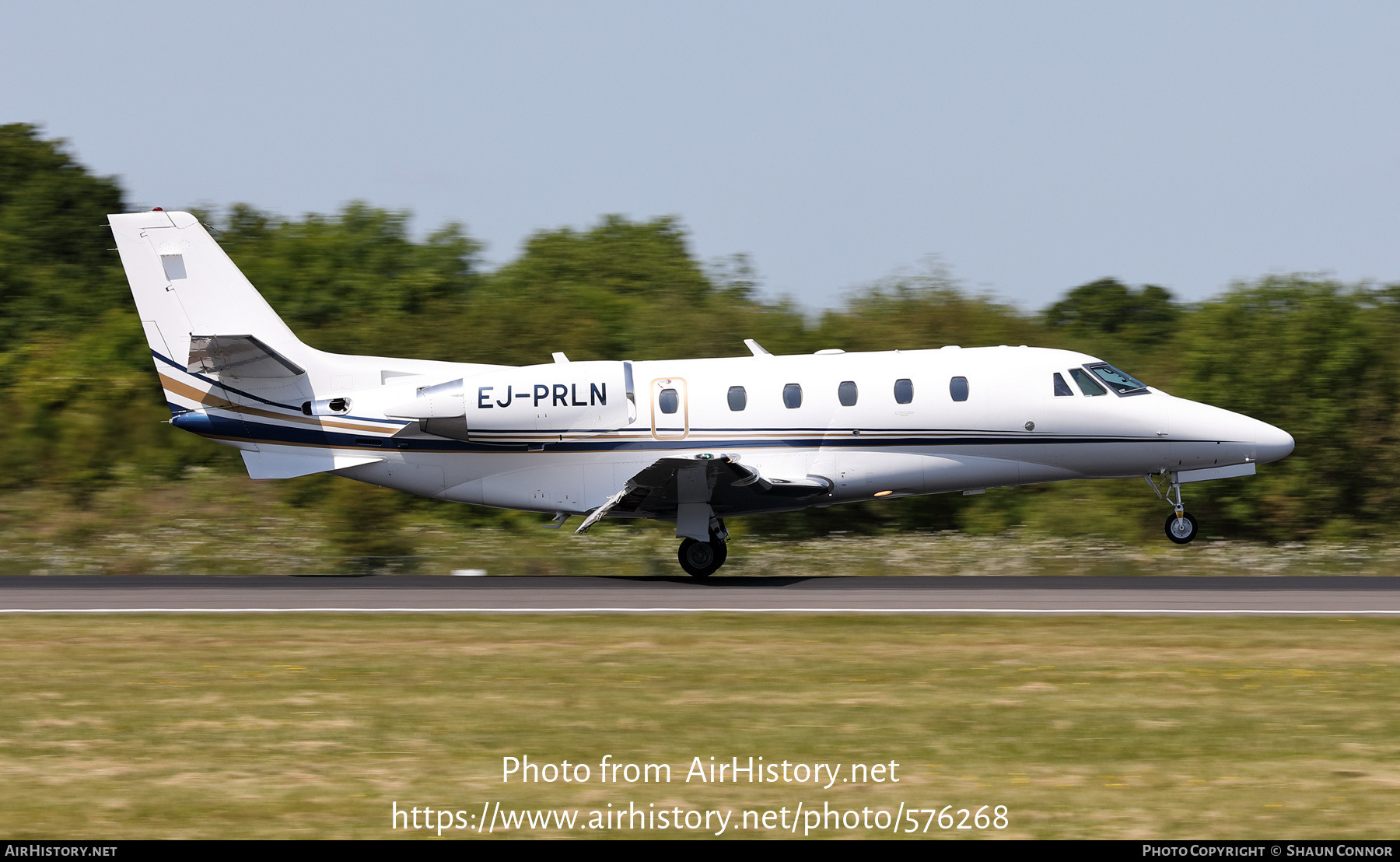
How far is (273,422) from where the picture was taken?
65.0 ft

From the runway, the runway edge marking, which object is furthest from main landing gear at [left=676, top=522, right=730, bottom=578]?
the runway edge marking

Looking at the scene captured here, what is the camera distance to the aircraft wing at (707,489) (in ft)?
58.6

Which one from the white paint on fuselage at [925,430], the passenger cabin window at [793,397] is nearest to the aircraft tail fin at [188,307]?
the white paint on fuselage at [925,430]

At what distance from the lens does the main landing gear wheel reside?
19.5 metres

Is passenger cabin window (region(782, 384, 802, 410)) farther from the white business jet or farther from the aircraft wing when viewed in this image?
the aircraft wing

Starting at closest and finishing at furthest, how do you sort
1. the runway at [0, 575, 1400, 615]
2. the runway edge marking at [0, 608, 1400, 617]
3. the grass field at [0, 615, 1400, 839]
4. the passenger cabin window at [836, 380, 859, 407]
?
1. the grass field at [0, 615, 1400, 839]
2. the runway edge marking at [0, 608, 1400, 617]
3. the runway at [0, 575, 1400, 615]
4. the passenger cabin window at [836, 380, 859, 407]

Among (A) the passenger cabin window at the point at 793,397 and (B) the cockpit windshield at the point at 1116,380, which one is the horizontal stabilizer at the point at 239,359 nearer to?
(A) the passenger cabin window at the point at 793,397

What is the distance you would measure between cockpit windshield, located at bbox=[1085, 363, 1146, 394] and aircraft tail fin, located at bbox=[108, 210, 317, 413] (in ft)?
35.8

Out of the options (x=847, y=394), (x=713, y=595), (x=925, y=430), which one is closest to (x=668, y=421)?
(x=847, y=394)

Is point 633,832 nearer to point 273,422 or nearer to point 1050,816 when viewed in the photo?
point 1050,816

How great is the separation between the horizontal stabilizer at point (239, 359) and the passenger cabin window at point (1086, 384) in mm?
10636

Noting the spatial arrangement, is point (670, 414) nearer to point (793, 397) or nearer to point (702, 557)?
point (793, 397)
